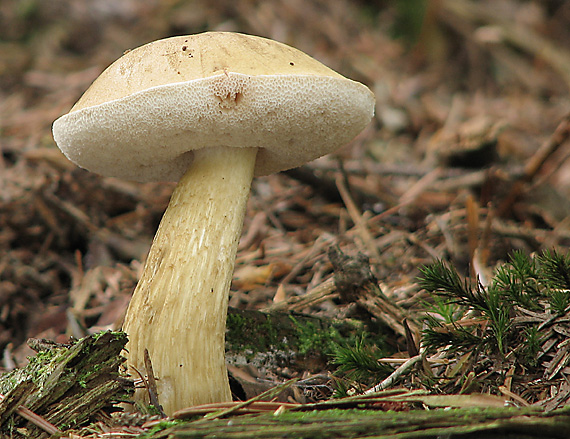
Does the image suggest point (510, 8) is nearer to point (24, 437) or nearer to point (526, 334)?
point (526, 334)

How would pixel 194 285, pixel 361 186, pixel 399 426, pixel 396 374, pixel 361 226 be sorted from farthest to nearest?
pixel 361 186, pixel 361 226, pixel 194 285, pixel 396 374, pixel 399 426

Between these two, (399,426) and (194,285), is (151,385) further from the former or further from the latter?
(399,426)

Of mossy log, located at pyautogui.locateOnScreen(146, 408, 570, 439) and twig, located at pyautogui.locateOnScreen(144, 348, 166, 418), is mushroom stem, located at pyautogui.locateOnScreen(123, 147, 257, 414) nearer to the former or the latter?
twig, located at pyautogui.locateOnScreen(144, 348, 166, 418)

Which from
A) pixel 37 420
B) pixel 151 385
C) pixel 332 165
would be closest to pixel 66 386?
pixel 37 420

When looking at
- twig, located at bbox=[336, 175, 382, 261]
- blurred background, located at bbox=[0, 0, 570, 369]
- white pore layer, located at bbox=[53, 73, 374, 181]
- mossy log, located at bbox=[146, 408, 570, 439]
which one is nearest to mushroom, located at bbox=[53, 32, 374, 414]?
white pore layer, located at bbox=[53, 73, 374, 181]

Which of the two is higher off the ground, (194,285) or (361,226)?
(194,285)

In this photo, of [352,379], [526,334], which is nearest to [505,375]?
[526,334]

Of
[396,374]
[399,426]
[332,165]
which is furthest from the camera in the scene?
[332,165]

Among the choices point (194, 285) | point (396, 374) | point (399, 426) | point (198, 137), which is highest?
point (198, 137)
